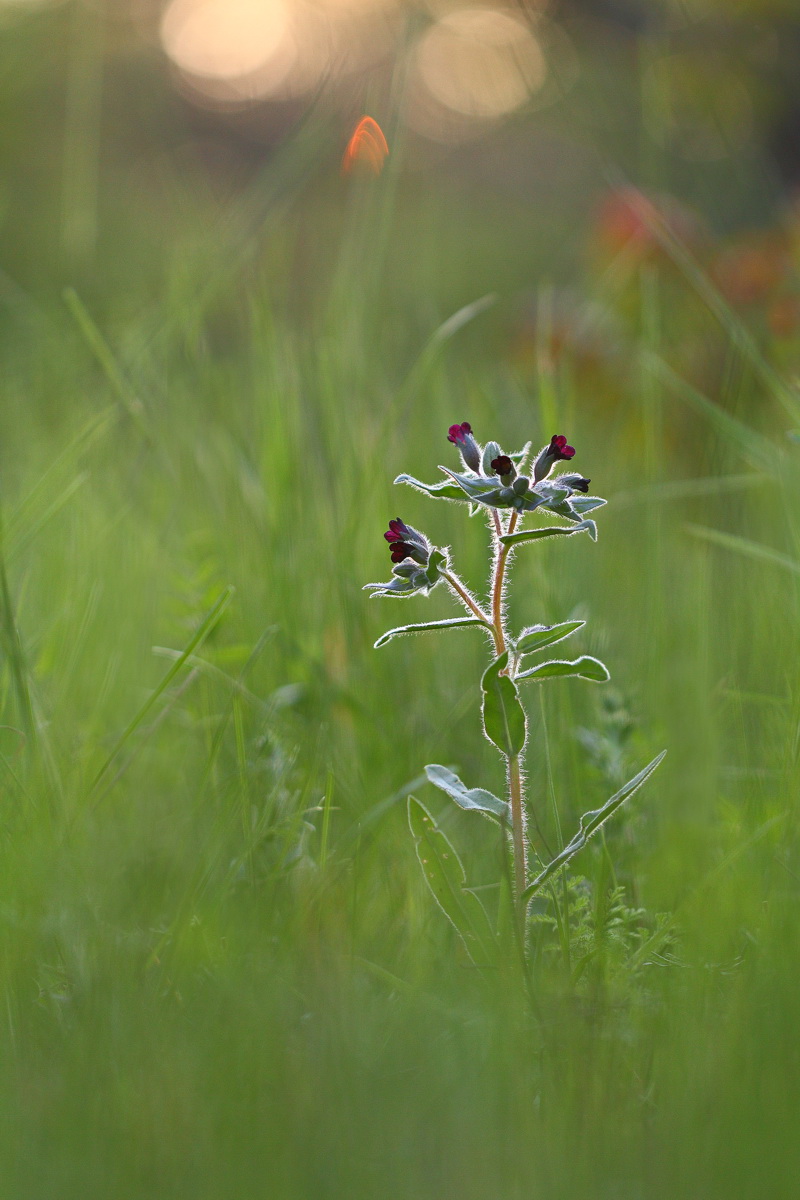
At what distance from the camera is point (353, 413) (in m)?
1.90

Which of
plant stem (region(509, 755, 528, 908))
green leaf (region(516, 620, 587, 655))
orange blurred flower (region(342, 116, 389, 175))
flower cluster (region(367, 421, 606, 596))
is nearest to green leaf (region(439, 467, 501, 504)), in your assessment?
flower cluster (region(367, 421, 606, 596))

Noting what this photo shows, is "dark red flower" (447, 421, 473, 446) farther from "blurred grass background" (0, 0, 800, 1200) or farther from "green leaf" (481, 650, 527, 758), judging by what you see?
"blurred grass background" (0, 0, 800, 1200)

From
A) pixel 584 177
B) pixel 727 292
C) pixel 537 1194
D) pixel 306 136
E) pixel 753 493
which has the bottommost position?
pixel 537 1194

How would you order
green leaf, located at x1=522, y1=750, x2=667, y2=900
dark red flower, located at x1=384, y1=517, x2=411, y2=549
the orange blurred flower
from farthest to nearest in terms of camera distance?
the orange blurred flower, dark red flower, located at x1=384, y1=517, x2=411, y2=549, green leaf, located at x1=522, y1=750, x2=667, y2=900

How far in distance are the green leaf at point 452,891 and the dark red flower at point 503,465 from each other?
13.3 inches

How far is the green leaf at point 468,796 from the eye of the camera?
0.96 m

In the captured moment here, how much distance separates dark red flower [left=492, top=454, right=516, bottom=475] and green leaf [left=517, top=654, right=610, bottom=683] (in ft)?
0.64

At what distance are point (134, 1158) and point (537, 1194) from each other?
269 mm

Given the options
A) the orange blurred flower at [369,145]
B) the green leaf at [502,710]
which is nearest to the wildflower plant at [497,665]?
the green leaf at [502,710]

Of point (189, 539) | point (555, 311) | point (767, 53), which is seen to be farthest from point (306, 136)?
point (555, 311)

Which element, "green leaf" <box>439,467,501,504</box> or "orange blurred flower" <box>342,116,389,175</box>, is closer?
"green leaf" <box>439,467,501,504</box>

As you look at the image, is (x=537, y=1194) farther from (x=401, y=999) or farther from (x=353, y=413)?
(x=353, y=413)

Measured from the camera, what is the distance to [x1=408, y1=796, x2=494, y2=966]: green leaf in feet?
3.16

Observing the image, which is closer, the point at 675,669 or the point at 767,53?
the point at 675,669
